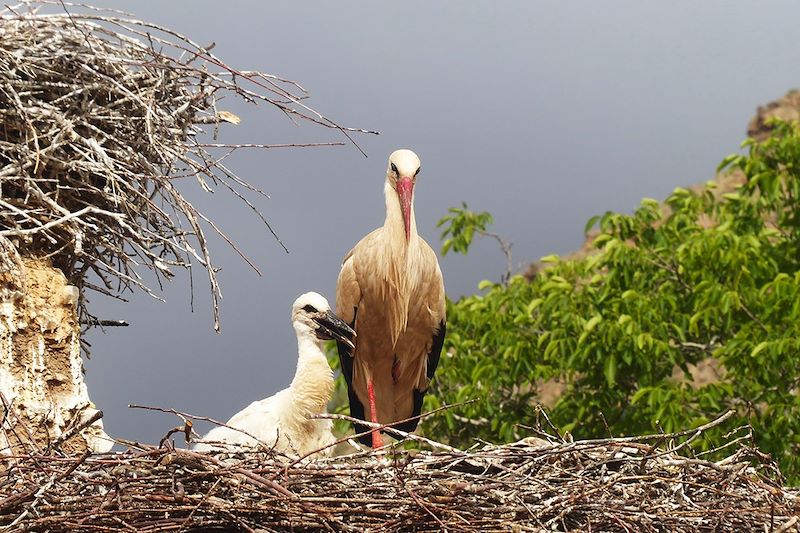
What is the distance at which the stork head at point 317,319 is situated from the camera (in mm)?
6164

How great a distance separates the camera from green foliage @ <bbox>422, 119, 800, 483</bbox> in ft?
28.0

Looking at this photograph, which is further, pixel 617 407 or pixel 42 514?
pixel 617 407

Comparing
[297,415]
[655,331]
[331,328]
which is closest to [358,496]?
[297,415]

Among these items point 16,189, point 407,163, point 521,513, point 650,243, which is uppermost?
point 650,243

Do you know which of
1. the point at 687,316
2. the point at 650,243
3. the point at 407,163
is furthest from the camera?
the point at 650,243

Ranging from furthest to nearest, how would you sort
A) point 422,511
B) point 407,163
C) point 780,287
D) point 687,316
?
1. point 687,316
2. point 780,287
3. point 407,163
4. point 422,511

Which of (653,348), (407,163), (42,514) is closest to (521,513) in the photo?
(42,514)

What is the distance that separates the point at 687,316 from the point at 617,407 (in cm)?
88

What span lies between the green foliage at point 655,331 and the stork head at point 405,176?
2721 millimetres

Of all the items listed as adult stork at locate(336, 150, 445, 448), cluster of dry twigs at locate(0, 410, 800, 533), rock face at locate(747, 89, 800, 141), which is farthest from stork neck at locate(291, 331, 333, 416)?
rock face at locate(747, 89, 800, 141)

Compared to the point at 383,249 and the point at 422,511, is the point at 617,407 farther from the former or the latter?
the point at 422,511

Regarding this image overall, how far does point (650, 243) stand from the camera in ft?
32.7

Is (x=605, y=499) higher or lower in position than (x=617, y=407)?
lower

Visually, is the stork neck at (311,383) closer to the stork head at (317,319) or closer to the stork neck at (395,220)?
the stork head at (317,319)
